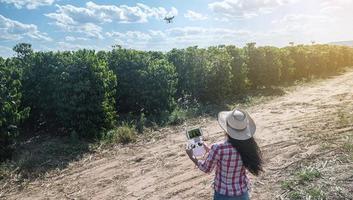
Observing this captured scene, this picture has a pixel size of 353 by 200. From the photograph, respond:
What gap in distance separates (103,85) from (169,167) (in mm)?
3219

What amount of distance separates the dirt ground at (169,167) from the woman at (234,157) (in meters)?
2.66

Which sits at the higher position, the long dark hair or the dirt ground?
the long dark hair

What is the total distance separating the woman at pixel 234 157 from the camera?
4.30m

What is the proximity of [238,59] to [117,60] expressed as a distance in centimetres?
675

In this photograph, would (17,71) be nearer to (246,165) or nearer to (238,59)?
(246,165)

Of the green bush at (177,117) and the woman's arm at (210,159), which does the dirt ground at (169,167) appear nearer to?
the green bush at (177,117)

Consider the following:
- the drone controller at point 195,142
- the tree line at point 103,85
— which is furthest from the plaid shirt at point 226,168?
the tree line at point 103,85

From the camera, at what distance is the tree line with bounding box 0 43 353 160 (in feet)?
34.4

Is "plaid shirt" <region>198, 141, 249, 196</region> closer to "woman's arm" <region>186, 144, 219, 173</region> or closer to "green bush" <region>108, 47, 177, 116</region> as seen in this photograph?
"woman's arm" <region>186, 144, 219, 173</region>

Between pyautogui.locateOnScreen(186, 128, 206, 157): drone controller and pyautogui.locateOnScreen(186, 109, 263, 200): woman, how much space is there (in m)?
0.06

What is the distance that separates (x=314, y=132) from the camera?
35.2 ft

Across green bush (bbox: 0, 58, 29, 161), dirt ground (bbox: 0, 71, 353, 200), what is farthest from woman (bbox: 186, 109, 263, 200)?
green bush (bbox: 0, 58, 29, 161)

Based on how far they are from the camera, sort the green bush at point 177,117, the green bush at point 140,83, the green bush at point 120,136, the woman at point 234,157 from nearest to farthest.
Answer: the woman at point 234,157 → the green bush at point 120,136 → the green bush at point 177,117 → the green bush at point 140,83

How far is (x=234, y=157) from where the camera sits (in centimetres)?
436
